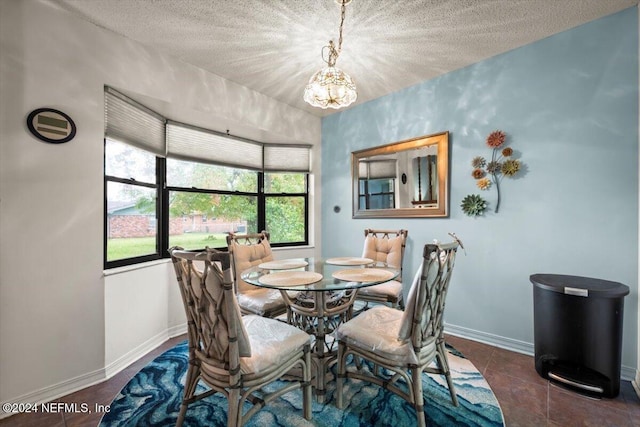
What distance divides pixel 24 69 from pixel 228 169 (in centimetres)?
186

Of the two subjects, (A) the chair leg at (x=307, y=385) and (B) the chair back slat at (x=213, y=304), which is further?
(A) the chair leg at (x=307, y=385)

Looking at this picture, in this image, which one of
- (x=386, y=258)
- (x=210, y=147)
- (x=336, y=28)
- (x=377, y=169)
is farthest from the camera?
(x=377, y=169)

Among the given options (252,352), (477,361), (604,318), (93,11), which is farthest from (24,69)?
(604,318)

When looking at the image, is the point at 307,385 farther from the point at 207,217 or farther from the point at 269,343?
the point at 207,217

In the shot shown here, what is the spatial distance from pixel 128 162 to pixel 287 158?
187 cm

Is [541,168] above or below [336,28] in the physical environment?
below

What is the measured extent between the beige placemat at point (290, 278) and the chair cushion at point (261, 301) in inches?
12.9

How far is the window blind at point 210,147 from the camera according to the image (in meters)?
2.93

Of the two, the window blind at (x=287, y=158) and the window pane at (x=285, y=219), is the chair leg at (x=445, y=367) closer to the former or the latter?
the window pane at (x=285, y=219)

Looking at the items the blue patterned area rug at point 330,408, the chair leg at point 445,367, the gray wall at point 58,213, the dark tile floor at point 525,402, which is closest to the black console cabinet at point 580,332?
the dark tile floor at point 525,402

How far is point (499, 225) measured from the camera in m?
2.56

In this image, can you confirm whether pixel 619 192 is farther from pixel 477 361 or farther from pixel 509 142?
pixel 477 361

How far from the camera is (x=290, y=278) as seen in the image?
1855 millimetres

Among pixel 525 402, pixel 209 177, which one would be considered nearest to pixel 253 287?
pixel 209 177
